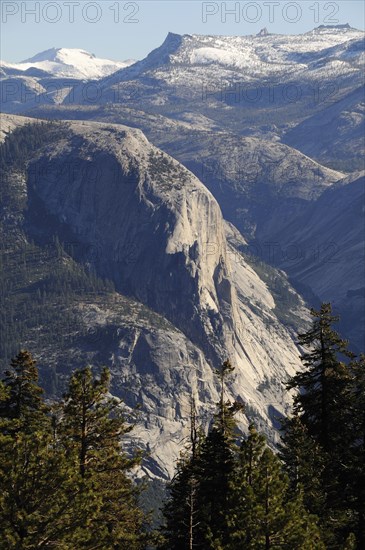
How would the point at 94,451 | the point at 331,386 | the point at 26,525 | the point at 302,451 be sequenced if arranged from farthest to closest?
the point at 331,386, the point at 302,451, the point at 94,451, the point at 26,525

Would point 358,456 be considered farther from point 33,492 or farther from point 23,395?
point 33,492

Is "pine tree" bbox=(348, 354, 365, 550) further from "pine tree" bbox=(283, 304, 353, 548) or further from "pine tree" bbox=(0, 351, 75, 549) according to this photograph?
"pine tree" bbox=(0, 351, 75, 549)

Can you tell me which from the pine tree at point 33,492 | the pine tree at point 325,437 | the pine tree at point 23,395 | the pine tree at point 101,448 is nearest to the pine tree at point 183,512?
the pine tree at point 101,448

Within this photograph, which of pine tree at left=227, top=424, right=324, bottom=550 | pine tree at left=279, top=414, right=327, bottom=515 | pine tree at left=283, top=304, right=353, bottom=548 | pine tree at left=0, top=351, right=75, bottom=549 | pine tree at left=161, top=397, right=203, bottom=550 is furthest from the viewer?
pine tree at left=283, top=304, right=353, bottom=548

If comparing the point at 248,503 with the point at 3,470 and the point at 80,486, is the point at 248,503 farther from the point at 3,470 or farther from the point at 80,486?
the point at 3,470

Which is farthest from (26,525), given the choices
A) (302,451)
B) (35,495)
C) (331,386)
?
(331,386)

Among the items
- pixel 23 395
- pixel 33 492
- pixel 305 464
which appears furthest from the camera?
pixel 23 395

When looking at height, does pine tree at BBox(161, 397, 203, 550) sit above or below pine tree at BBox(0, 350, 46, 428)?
below

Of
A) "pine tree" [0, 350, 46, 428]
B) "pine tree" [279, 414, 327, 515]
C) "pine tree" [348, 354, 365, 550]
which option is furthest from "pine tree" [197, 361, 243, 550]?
"pine tree" [0, 350, 46, 428]

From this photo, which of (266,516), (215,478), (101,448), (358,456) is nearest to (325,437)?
(358,456)

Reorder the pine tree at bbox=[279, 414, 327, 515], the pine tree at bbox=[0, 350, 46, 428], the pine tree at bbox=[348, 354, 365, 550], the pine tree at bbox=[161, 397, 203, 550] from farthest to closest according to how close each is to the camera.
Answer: the pine tree at bbox=[0, 350, 46, 428] → the pine tree at bbox=[348, 354, 365, 550] → the pine tree at bbox=[279, 414, 327, 515] → the pine tree at bbox=[161, 397, 203, 550]

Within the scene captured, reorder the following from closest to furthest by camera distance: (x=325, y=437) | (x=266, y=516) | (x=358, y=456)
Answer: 1. (x=266, y=516)
2. (x=358, y=456)
3. (x=325, y=437)
